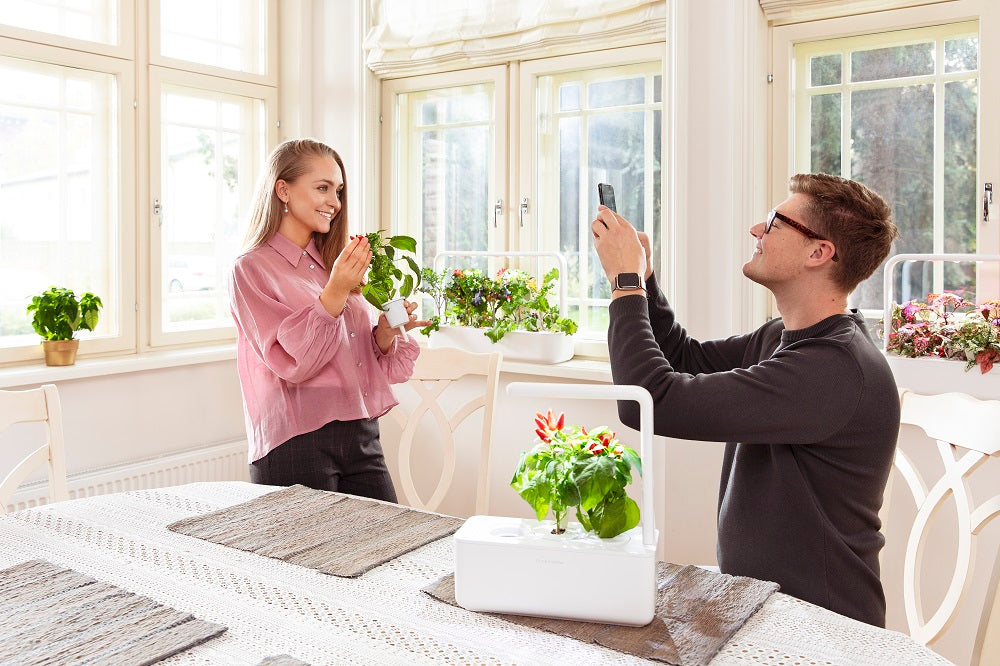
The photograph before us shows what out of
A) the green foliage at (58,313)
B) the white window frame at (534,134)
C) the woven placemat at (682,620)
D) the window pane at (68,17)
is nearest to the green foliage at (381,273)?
the woven placemat at (682,620)

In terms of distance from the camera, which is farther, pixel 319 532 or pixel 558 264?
pixel 558 264

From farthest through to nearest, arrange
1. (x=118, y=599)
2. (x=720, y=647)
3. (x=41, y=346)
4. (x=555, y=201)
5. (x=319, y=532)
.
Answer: (x=555, y=201), (x=41, y=346), (x=319, y=532), (x=118, y=599), (x=720, y=647)

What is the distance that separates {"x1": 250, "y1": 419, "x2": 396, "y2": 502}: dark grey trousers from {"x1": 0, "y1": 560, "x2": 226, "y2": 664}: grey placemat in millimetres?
780

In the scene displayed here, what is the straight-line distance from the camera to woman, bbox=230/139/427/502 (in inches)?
77.1

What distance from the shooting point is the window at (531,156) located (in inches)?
119

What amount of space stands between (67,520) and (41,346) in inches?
64.0

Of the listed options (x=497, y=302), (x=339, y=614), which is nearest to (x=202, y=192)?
(x=497, y=302)

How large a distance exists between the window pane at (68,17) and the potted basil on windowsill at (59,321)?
2.86 ft

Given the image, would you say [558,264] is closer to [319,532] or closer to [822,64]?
[822,64]

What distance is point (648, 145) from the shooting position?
2986mm

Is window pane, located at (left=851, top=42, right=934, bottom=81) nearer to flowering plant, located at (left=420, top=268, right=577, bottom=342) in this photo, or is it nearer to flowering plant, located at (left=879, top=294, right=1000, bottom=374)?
flowering plant, located at (left=879, top=294, right=1000, bottom=374)

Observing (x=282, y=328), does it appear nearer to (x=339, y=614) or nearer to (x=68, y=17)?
(x=339, y=614)

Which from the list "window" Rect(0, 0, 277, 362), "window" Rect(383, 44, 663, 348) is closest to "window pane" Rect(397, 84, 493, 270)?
"window" Rect(383, 44, 663, 348)

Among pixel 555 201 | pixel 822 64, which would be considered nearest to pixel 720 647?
pixel 822 64
